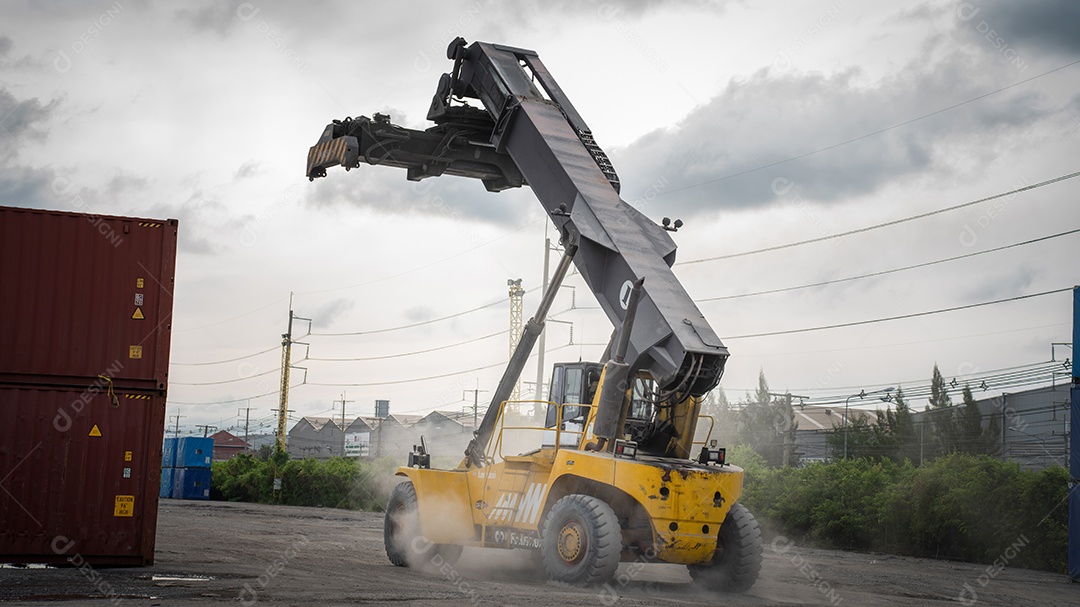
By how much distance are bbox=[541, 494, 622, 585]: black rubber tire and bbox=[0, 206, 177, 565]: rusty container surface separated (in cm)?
493

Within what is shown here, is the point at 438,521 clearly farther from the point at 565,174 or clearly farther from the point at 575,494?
the point at 565,174

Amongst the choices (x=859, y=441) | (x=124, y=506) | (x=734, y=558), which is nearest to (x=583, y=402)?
(x=734, y=558)

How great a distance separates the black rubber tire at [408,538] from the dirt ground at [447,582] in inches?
6.9

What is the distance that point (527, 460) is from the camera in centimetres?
1392

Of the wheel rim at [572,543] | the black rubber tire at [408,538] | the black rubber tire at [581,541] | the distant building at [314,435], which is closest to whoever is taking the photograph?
the black rubber tire at [581,541]

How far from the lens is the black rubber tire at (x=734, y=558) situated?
42.8ft

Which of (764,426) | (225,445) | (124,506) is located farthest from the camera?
(225,445)

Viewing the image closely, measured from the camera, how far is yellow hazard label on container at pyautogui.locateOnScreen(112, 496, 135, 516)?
13.0 m

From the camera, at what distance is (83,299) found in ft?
43.4

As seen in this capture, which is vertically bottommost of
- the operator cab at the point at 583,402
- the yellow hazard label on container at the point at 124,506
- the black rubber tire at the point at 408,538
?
the black rubber tire at the point at 408,538

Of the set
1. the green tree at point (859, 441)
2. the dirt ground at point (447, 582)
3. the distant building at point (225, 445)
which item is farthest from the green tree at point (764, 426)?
the distant building at point (225, 445)

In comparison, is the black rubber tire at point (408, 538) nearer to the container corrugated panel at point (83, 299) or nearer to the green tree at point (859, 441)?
the container corrugated panel at point (83, 299)

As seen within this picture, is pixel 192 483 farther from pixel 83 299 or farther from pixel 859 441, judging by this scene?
pixel 83 299

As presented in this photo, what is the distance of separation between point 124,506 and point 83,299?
104 inches
